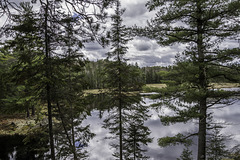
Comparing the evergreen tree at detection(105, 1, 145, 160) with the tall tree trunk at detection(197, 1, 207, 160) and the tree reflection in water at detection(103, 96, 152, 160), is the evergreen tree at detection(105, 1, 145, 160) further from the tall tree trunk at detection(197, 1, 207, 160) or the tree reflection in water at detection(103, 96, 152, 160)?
the tall tree trunk at detection(197, 1, 207, 160)

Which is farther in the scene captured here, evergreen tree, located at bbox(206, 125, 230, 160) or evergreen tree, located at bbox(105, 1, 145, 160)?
evergreen tree, located at bbox(105, 1, 145, 160)

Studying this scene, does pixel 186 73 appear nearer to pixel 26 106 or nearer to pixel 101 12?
pixel 101 12

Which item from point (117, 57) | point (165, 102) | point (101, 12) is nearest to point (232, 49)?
point (165, 102)

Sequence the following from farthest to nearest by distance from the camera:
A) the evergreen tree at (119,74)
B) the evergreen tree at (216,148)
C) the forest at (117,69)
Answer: the evergreen tree at (119,74) → the evergreen tree at (216,148) → the forest at (117,69)

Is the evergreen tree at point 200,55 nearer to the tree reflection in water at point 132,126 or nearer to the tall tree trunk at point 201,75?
the tall tree trunk at point 201,75

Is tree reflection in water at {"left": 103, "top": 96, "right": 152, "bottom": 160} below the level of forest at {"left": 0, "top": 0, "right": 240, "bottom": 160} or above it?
below

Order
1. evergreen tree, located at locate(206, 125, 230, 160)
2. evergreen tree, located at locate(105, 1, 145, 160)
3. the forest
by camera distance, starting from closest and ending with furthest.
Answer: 1. the forest
2. evergreen tree, located at locate(206, 125, 230, 160)
3. evergreen tree, located at locate(105, 1, 145, 160)

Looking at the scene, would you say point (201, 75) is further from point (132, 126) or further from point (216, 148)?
point (132, 126)

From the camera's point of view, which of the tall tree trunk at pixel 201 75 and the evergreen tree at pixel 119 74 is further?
the evergreen tree at pixel 119 74

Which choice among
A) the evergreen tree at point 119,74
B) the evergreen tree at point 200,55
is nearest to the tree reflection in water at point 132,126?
the evergreen tree at point 119,74

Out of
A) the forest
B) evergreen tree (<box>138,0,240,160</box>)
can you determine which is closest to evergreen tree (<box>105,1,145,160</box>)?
the forest

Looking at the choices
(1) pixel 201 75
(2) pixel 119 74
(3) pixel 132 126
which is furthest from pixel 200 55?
(3) pixel 132 126

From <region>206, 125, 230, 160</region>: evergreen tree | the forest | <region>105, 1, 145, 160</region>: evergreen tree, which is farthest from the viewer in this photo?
<region>105, 1, 145, 160</region>: evergreen tree

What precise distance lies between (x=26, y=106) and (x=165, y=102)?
6460mm
